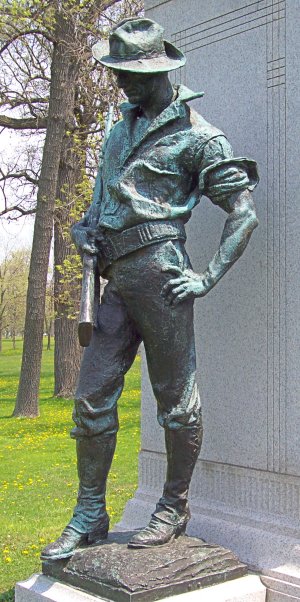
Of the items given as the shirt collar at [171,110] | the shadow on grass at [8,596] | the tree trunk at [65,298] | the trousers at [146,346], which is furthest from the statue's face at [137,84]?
the tree trunk at [65,298]

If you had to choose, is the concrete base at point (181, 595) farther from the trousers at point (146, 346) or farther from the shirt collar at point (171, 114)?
the shirt collar at point (171, 114)

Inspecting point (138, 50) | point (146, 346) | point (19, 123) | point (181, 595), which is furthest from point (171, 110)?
point (19, 123)

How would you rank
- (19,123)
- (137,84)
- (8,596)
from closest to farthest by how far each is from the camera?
1. (137,84)
2. (8,596)
3. (19,123)

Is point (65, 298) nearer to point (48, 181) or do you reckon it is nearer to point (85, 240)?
point (48, 181)

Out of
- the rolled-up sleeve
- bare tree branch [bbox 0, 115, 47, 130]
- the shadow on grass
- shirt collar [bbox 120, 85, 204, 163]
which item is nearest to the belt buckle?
shirt collar [bbox 120, 85, 204, 163]

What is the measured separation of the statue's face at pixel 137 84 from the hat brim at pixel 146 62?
0.27ft

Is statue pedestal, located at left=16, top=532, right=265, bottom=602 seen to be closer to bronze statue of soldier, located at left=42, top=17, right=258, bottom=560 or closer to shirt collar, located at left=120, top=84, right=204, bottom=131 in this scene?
bronze statue of soldier, located at left=42, top=17, right=258, bottom=560

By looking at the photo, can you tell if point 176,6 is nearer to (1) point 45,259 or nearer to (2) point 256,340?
(2) point 256,340

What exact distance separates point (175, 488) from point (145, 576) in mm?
549

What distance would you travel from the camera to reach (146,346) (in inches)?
162

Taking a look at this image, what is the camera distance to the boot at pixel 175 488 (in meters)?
4.05

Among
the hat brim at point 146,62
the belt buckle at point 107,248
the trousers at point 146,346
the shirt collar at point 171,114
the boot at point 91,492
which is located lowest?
the boot at point 91,492

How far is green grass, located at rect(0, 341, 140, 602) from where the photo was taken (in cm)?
628

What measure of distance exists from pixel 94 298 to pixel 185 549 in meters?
1.30
